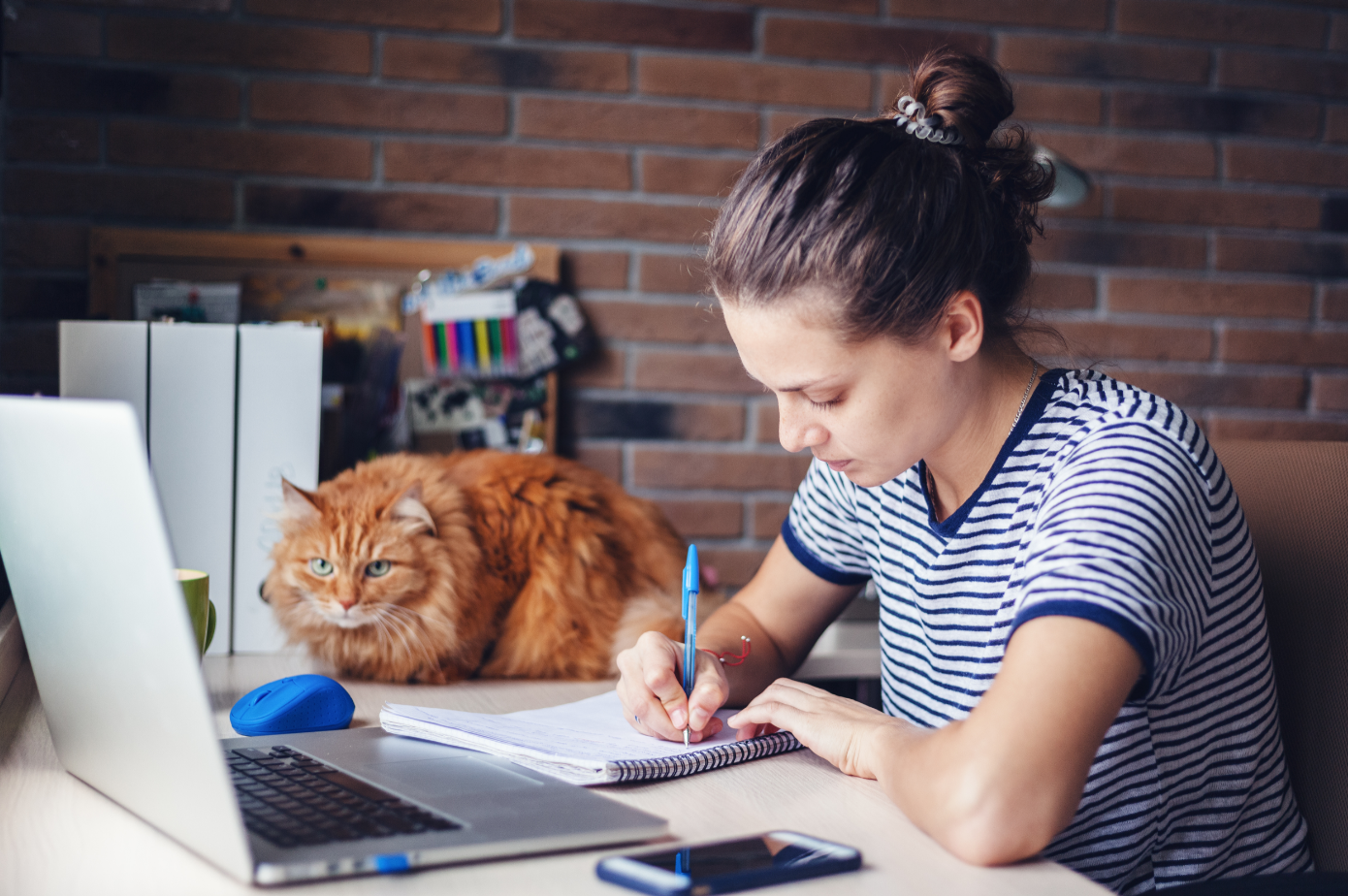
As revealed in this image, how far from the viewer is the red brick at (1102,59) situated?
5.73 ft

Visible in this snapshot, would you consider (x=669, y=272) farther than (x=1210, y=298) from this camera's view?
No

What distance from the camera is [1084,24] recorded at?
176cm

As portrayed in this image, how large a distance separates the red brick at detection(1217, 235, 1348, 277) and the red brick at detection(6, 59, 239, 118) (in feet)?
5.46

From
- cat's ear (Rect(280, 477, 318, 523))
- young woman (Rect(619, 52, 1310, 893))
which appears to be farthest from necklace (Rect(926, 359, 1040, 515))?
cat's ear (Rect(280, 477, 318, 523))

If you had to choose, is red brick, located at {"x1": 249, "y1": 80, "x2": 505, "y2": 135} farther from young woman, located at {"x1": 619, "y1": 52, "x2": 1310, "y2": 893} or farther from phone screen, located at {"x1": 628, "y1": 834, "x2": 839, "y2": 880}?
phone screen, located at {"x1": 628, "y1": 834, "x2": 839, "y2": 880}

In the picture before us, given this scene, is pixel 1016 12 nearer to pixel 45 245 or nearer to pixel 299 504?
pixel 299 504

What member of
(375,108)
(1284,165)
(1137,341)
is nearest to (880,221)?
(375,108)

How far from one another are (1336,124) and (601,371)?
1.37m

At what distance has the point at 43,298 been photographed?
1.53m

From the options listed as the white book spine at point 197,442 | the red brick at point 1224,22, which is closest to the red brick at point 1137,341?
the red brick at point 1224,22

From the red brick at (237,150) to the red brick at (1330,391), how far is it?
5.47 feet

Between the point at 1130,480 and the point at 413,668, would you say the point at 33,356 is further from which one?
the point at 1130,480

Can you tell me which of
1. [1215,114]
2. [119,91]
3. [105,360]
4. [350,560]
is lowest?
[350,560]

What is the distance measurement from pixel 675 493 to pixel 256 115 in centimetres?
87
